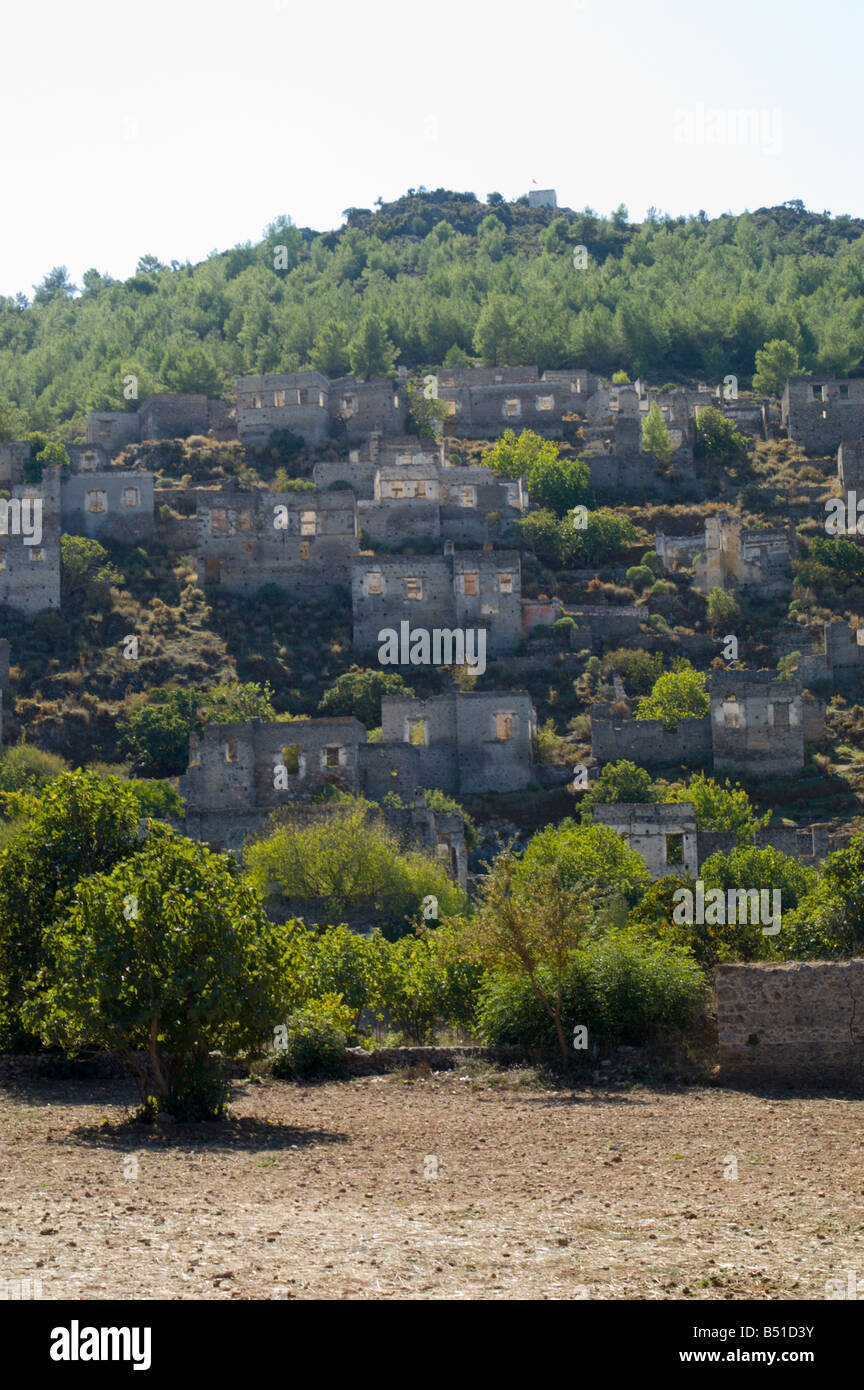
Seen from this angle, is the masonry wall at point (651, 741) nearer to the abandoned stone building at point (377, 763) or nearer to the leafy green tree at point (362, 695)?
the abandoned stone building at point (377, 763)

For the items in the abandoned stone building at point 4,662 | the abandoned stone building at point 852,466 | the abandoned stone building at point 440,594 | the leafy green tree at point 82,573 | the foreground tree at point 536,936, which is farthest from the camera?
the abandoned stone building at point 852,466

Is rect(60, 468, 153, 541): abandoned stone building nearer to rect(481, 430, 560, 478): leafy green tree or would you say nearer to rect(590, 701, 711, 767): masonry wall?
rect(481, 430, 560, 478): leafy green tree

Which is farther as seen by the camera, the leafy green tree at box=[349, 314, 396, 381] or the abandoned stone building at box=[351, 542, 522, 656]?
the leafy green tree at box=[349, 314, 396, 381]

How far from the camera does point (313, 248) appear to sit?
6078 inches

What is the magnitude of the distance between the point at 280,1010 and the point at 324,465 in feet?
194

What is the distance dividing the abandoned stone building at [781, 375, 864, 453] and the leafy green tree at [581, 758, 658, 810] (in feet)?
129

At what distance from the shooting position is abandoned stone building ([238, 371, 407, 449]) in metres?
88.5

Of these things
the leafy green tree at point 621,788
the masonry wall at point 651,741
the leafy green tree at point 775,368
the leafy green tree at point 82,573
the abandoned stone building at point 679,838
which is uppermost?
the leafy green tree at point 775,368

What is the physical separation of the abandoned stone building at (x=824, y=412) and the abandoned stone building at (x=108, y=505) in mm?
34720

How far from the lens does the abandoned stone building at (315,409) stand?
88500 millimetres

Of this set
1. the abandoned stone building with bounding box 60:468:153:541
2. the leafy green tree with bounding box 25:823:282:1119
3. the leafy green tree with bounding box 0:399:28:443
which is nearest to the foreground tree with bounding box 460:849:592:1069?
the leafy green tree with bounding box 25:823:282:1119

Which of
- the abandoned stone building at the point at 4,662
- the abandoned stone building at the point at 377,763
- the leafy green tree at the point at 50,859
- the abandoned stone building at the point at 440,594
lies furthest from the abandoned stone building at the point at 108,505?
the leafy green tree at the point at 50,859
